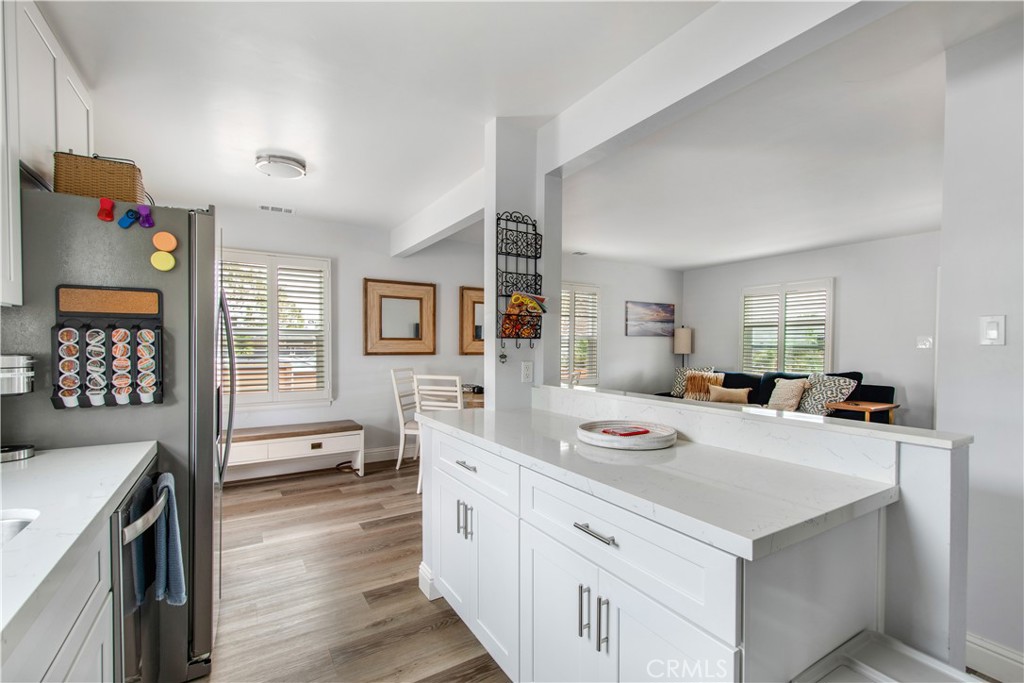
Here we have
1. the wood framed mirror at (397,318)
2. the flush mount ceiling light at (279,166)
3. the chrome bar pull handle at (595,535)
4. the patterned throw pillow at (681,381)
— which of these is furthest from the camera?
the patterned throw pillow at (681,381)

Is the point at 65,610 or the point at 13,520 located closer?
the point at 65,610

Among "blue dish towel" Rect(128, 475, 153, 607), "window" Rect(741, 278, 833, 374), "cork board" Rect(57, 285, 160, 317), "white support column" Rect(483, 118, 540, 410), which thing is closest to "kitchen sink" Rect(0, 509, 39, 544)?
"blue dish towel" Rect(128, 475, 153, 607)

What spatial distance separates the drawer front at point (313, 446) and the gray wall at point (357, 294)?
443mm

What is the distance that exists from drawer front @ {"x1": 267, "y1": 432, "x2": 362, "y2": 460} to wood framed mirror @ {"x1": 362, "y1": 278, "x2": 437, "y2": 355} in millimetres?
960

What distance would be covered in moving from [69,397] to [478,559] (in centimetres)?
151

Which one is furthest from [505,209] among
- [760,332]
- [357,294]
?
[760,332]

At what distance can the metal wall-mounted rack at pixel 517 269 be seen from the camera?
2.41 m

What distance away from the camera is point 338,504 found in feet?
11.7

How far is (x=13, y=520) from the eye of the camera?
1.04m

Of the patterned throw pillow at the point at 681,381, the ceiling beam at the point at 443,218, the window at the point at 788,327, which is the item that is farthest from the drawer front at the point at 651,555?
the window at the point at 788,327

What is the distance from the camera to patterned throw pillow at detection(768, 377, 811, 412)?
16.3 ft

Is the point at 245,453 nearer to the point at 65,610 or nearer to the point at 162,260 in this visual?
the point at 162,260

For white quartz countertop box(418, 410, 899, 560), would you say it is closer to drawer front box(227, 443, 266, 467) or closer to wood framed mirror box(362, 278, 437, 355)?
drawer front box(227, 443, 266, 467)

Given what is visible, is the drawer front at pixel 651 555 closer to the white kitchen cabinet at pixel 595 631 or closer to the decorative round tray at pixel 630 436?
the white kitchen cabinet at pixel 595 631
